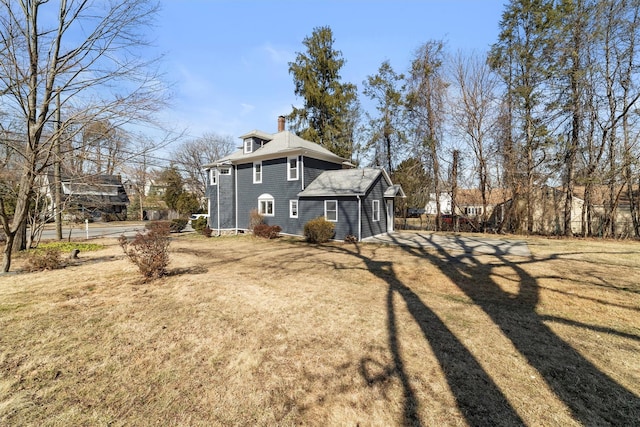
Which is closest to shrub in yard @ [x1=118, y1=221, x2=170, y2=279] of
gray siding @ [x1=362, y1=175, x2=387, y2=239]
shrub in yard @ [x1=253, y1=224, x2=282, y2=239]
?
shrub in yard @ [x1=253, y1=224, x2=282, y2=239]

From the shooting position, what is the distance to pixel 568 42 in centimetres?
1509

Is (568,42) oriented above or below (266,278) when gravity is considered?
above

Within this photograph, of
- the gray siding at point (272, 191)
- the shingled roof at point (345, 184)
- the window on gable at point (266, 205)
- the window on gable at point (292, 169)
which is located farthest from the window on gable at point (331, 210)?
the window on gable at point (266, 205)

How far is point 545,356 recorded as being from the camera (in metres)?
3.48

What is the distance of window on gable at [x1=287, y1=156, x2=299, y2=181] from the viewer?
16047mm

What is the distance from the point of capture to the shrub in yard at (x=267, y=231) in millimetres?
15430

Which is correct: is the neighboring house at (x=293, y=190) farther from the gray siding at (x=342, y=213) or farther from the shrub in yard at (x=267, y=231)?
the shrub in yard at (x=267, y=231)

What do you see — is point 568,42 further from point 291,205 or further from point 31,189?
point 31,189

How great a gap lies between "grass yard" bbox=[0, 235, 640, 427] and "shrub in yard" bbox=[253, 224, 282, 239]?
8.25 meters

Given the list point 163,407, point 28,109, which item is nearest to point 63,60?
point 28,109

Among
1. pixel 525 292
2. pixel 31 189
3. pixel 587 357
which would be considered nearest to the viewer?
pixel 587 357

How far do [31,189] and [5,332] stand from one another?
4880mm

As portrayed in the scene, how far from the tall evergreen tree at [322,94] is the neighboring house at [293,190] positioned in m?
7.10

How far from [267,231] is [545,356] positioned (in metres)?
13.5
